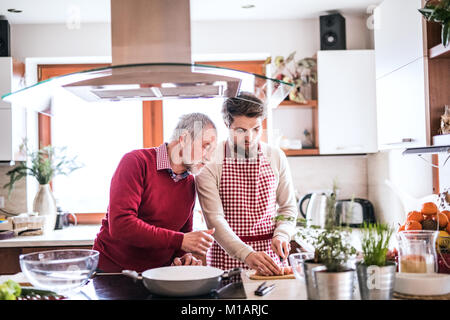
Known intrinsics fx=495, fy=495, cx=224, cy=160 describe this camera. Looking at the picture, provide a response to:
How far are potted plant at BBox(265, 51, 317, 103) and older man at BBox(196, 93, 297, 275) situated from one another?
4.88ft

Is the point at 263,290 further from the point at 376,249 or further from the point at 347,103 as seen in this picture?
the point at 347,103

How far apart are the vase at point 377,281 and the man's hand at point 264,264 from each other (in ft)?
1.54

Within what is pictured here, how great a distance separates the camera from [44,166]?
11.6 feet

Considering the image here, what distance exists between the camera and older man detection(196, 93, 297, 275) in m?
2.01

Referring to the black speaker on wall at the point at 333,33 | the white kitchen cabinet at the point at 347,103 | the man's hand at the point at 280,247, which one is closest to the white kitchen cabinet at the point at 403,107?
the white kitchen cabinet at the point at 347,103

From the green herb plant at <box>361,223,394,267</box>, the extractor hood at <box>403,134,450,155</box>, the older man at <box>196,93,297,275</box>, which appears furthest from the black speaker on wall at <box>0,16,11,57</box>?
the green herb plant at <box>361,223,394,267</box>

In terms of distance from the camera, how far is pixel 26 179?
386 cm

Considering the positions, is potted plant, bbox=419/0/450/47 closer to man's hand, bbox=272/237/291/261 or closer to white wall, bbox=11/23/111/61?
man's hand, bbox=272/237/291/261

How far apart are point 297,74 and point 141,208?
7.34ft

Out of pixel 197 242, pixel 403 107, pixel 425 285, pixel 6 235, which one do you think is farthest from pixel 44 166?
pixel 425 285

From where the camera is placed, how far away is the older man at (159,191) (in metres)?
1.82

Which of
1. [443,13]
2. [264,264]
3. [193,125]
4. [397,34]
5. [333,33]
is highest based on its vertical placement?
[333,33]
